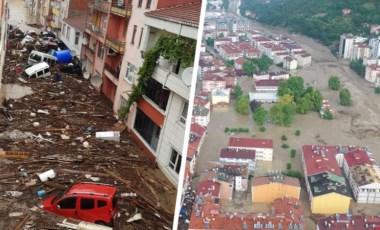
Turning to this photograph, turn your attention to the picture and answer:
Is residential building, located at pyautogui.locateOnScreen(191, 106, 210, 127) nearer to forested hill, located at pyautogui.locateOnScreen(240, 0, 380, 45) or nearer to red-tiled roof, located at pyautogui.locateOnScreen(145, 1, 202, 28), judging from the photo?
red-tiled roof, located at pyautogui.locateOnScreen(145, 1, 202, 28)

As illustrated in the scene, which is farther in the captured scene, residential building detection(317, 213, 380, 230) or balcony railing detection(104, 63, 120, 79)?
residential building detection(317, 213, 380, 230)

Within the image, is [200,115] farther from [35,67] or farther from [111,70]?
[35,67]

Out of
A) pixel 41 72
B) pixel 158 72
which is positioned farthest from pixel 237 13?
pixel 41 72

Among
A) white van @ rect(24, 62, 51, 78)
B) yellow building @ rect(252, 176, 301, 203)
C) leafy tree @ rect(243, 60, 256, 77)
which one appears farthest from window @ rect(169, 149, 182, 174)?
white van @ rect(24, 62, 51, 78)

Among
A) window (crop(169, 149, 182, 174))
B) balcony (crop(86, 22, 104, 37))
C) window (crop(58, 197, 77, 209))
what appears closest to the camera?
window (crop(169, 149, 182, 174))

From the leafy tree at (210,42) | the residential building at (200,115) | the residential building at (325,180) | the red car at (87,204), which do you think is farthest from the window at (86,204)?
the residential building at (325,180)

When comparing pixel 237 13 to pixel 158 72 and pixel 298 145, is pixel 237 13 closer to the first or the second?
pixel 158 72
